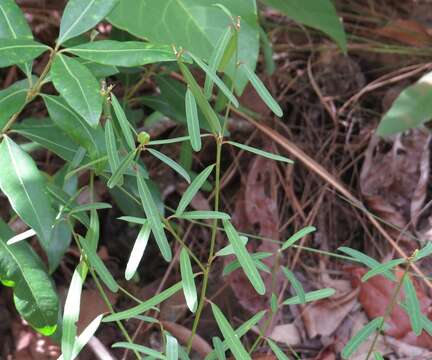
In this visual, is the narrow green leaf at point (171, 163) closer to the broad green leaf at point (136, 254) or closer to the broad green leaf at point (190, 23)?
the broad green leaf at point (136, 254)

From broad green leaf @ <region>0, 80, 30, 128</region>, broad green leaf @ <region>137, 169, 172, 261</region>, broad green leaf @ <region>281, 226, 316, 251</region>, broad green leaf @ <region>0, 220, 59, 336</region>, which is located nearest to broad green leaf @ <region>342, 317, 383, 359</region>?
broad green leaf @ <region>281, 226, 316, 251</region>

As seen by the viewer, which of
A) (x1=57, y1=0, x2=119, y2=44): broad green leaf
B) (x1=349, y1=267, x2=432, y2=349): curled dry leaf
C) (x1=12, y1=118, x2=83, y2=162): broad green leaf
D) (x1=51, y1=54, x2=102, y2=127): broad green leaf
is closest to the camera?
(x1=51, y1=54, x2=102, y2=127): broad green leaf

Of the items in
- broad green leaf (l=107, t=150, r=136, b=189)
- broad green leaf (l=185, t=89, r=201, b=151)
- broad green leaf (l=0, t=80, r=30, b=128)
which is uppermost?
broad green leaf (l=185, t=89, r=201, b=151)

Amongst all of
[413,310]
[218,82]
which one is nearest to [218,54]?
[218,82]

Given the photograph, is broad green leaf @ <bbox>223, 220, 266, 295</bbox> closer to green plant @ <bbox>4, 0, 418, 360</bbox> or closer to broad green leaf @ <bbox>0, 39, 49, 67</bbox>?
green plant @ <bbox>4, 0, 418, 360</bbox>

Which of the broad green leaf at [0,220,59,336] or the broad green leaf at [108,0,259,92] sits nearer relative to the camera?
the broad green leaf at [0,220,59,336]

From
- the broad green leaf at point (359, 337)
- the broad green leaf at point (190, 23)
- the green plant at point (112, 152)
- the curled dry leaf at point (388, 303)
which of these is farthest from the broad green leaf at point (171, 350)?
the curled dry leaf at point (388, 303)

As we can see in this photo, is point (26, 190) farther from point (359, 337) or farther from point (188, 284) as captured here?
point (359, 337)

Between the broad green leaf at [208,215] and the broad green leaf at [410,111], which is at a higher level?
the broad green leaf at [208,215]
